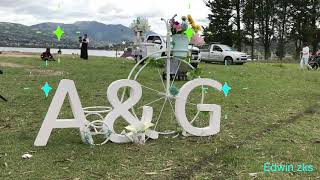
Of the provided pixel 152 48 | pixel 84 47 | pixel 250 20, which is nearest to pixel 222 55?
pixel 152 48

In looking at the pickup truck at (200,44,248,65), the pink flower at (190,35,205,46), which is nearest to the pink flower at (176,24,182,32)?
the pink flower at (190,35,205,46)

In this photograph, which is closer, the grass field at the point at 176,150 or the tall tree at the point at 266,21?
the grass field at the point at 176,150

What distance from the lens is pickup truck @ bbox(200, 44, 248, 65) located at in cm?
3173

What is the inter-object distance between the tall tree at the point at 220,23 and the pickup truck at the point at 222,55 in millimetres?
17207

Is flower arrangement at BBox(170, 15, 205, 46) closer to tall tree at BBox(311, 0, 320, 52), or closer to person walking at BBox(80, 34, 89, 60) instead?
person walking at BBox(80, 34, 89, 60)

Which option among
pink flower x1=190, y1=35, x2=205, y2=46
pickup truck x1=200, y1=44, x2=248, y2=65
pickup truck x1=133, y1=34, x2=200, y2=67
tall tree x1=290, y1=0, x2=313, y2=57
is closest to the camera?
pink flower x1=190, y1=35, x2=205, y2=46

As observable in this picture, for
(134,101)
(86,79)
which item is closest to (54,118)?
(134,101)

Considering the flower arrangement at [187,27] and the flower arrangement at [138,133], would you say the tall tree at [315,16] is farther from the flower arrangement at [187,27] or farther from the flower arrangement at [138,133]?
the flower arrangement at [138,133]

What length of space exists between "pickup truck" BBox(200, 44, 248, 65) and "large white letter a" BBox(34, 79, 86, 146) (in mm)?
26002

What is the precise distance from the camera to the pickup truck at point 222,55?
31.7 metres

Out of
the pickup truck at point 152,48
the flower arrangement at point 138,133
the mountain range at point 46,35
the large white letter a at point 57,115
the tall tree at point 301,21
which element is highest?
the tall tree at point 301,21

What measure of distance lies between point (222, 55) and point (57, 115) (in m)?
26.5

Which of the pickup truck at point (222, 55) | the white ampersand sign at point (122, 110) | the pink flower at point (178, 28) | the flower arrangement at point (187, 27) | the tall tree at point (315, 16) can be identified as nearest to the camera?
the white ampersand sign at point (122, 110)

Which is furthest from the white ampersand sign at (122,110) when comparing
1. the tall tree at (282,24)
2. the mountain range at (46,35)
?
the tall tree at (282,24)
